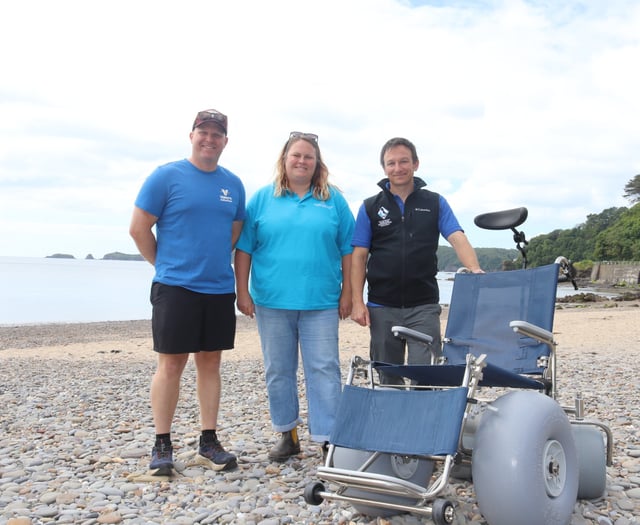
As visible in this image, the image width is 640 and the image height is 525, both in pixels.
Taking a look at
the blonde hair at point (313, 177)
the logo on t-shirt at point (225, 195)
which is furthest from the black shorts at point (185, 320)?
the blonde hair at point (313, 177)

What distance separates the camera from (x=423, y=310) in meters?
4.56

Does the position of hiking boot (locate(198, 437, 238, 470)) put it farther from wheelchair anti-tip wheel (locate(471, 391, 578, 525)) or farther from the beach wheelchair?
wheelchair anti-tip wheel (locate(471, 391, 578, 525))

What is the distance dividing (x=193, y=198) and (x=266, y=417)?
2.93 m

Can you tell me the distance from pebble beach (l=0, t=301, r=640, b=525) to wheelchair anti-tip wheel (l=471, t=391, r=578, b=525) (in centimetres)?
43

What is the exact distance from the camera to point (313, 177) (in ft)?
15.6

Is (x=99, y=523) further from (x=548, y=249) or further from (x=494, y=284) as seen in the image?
(x=548, y=249)

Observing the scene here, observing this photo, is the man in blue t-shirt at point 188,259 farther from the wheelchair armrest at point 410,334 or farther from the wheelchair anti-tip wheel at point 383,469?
the wheelchair anti-tip wheel at point 383,469

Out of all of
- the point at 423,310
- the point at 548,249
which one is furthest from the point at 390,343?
the point at 548,249

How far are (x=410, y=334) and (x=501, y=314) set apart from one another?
2.75 ft

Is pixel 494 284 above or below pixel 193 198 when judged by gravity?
below

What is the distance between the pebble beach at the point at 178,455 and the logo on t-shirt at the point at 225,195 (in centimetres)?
192

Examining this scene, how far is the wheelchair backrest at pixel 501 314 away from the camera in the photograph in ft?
14.2

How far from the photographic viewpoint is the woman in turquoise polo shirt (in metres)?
4.52

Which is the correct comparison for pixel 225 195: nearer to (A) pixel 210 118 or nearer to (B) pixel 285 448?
(A) pixel 210 118
